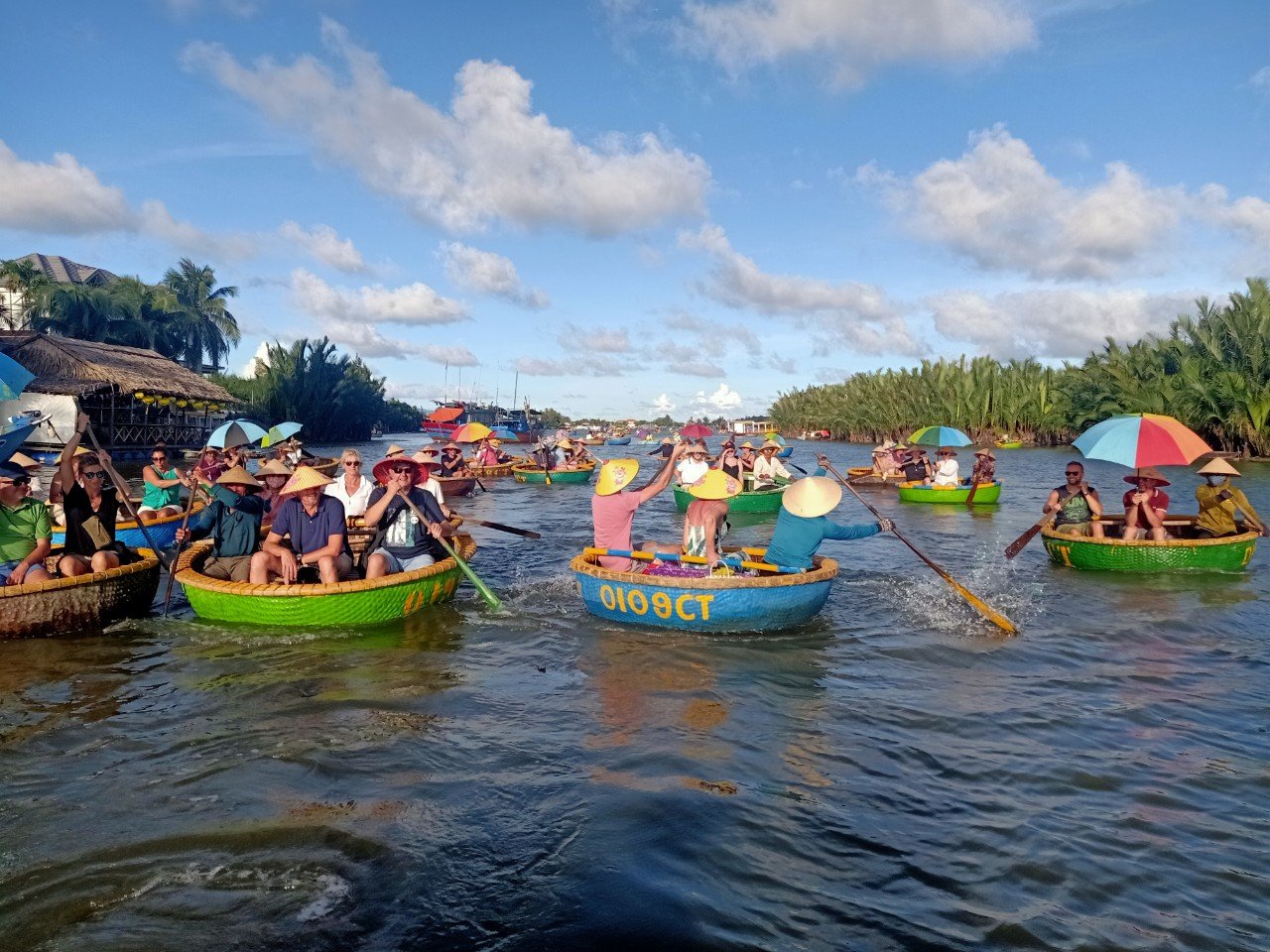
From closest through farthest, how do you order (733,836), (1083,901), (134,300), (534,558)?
(1083,901), (733,836), (534,558), (134,300)

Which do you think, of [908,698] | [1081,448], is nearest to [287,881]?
[908,698]

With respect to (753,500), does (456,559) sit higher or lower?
lower

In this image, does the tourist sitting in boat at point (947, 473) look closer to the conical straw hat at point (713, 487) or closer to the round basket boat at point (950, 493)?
the round basket boat at point (950, 493)

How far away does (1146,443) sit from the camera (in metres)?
11.7

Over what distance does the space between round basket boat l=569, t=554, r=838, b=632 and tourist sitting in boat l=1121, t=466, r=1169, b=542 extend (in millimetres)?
6194

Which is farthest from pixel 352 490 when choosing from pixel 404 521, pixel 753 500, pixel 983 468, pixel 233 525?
pixel 983 468

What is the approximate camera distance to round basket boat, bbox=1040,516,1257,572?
1193 cm

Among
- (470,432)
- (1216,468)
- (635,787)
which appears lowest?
(635,787)

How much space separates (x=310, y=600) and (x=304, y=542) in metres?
0.75

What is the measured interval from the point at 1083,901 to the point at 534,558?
1134cm

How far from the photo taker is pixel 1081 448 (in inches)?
499

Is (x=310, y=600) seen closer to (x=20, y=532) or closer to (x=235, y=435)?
(x=20, y=532)

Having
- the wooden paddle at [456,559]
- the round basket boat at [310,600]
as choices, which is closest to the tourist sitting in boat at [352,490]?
the wooden paddle at [456,559]

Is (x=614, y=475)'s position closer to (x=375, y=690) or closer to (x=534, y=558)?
(x=375, y=690)
